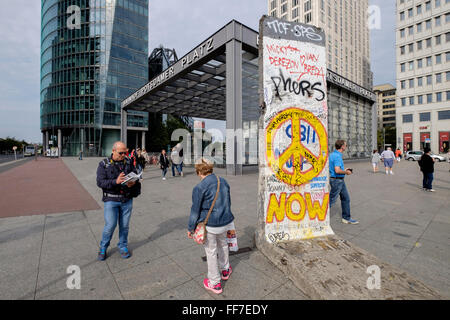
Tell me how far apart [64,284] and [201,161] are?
2.12 metres

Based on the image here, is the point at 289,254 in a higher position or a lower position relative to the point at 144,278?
higher

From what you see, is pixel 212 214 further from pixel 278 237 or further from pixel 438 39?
pixel 438 39

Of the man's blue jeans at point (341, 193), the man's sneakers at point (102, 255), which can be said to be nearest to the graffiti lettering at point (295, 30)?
the man's blue jeans at point (341, 193)

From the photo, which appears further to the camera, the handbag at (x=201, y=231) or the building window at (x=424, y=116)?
the building window at (x=424, y=116)

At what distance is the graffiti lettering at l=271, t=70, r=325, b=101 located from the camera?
3395 millimetres

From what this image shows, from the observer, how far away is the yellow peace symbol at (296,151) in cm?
331

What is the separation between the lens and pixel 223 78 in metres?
17.3

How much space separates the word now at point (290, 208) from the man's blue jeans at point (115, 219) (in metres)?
2.11

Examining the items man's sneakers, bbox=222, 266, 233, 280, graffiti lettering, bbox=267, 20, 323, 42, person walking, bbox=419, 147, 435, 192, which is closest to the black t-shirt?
person walking, bbox=419, 147, 435, 192

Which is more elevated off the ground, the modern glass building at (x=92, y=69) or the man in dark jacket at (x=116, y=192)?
the modern glass building at (x=92, y=69)

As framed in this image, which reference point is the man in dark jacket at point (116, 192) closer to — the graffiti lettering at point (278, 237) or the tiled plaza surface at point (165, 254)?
the tiled plaza surface at point (165, 254)
